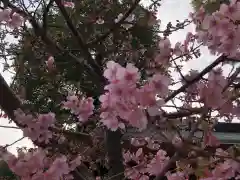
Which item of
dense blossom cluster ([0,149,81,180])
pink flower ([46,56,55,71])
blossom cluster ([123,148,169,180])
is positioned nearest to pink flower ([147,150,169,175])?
blossom cluster ([123,148,169,180])

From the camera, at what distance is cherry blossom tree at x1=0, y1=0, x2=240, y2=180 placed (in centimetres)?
145

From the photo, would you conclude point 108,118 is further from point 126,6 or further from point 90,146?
point 126,6

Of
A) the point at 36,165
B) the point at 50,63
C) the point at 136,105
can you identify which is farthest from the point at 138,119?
the point at 50,63

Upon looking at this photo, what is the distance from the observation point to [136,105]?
1.44m

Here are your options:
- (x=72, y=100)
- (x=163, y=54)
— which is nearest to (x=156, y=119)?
(x=163, y=54)

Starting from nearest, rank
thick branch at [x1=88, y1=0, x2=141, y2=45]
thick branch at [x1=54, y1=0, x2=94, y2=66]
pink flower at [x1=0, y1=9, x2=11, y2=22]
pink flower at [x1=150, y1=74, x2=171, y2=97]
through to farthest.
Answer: pink flower at [x1=150, y1=74, x2=171, y2=97] < thick branch at [x1=54, y1=0, x2=94, y2=66] < thick branch at [x1=88, y1=0, x2=141, y2=45] < pink flower at [x1=0, y1=9, x2=11, y2=22]

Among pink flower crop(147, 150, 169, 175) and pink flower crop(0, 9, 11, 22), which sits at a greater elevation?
pink flower crop(0, 9, 11, 22)

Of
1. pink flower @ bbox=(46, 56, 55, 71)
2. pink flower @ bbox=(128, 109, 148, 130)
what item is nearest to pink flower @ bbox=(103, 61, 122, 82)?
pink flower @ bbox=(128, 109, 148, 130)

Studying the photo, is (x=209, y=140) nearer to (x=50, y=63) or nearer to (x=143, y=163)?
(x=143, y=163)

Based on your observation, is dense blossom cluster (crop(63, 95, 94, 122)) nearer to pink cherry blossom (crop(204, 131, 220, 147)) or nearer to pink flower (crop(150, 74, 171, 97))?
pink cherry blossom (crop(204, 131, 220, 147))

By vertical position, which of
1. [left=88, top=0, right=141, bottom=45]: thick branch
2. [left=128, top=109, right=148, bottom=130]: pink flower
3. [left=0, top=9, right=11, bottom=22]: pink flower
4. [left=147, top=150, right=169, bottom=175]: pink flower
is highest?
[left=0, top=9, right=11, bottom=22]: pink flower

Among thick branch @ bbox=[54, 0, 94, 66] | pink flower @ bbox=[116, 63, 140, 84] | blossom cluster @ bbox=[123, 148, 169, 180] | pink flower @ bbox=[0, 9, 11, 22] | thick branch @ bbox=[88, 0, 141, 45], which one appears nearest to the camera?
pink flower @ bbox=[116, 63, 140, 84]

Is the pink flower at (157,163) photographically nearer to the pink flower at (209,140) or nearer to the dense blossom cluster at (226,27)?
the pink flower at (209,140)

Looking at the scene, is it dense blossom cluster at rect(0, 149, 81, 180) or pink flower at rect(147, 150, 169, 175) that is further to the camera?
pink flower at rect(147, 150, 169, 175)
